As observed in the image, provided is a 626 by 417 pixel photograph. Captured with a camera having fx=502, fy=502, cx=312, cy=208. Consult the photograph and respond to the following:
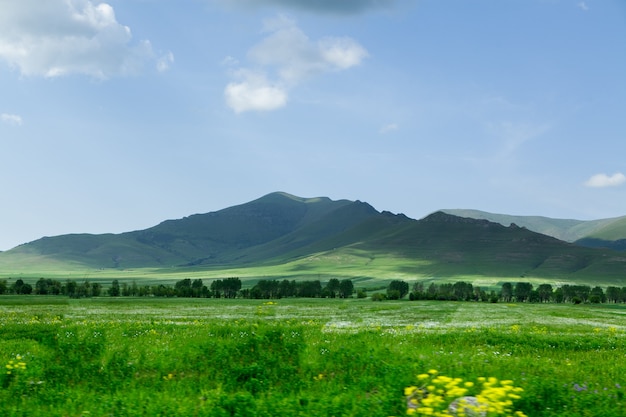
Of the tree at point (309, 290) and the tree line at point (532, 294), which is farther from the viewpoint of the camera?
the tree line at point (532, 294)

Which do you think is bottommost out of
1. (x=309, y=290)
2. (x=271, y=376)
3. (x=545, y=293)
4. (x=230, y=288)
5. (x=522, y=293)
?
(x=545, y=293)

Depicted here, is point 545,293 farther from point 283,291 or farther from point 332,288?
point 283,291

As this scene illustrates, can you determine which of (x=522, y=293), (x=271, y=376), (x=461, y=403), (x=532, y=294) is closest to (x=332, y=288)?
(x=522, y=293)

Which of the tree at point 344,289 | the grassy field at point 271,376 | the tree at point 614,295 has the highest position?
the grassy field at point 271,376

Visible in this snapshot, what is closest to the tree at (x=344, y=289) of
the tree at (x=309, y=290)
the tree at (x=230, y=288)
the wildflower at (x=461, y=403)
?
the tree at (x=309, y=290)

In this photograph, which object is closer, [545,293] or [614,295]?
[545,293]

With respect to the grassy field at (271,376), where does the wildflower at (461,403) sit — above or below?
above

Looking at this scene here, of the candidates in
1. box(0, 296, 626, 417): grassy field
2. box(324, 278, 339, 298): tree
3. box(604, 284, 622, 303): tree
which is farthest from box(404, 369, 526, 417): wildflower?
box(604, 284, 622, 303): tree

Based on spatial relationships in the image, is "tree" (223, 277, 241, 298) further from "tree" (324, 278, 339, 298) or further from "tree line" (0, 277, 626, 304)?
"tree" (324, 278, 339, 298)

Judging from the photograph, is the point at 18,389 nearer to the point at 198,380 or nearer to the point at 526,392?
the point at 198,380

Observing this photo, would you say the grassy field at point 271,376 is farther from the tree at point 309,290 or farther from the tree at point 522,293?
the tree at point 522,293

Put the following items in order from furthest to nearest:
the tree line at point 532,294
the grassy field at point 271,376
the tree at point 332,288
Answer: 1. the tree at point 332,288
2. the tree line at point 532,294
3. the grassy field at point 271,376

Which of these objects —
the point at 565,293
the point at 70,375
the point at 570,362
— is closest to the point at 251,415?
the point at 70,375

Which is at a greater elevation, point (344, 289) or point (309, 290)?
point (309, 290)
